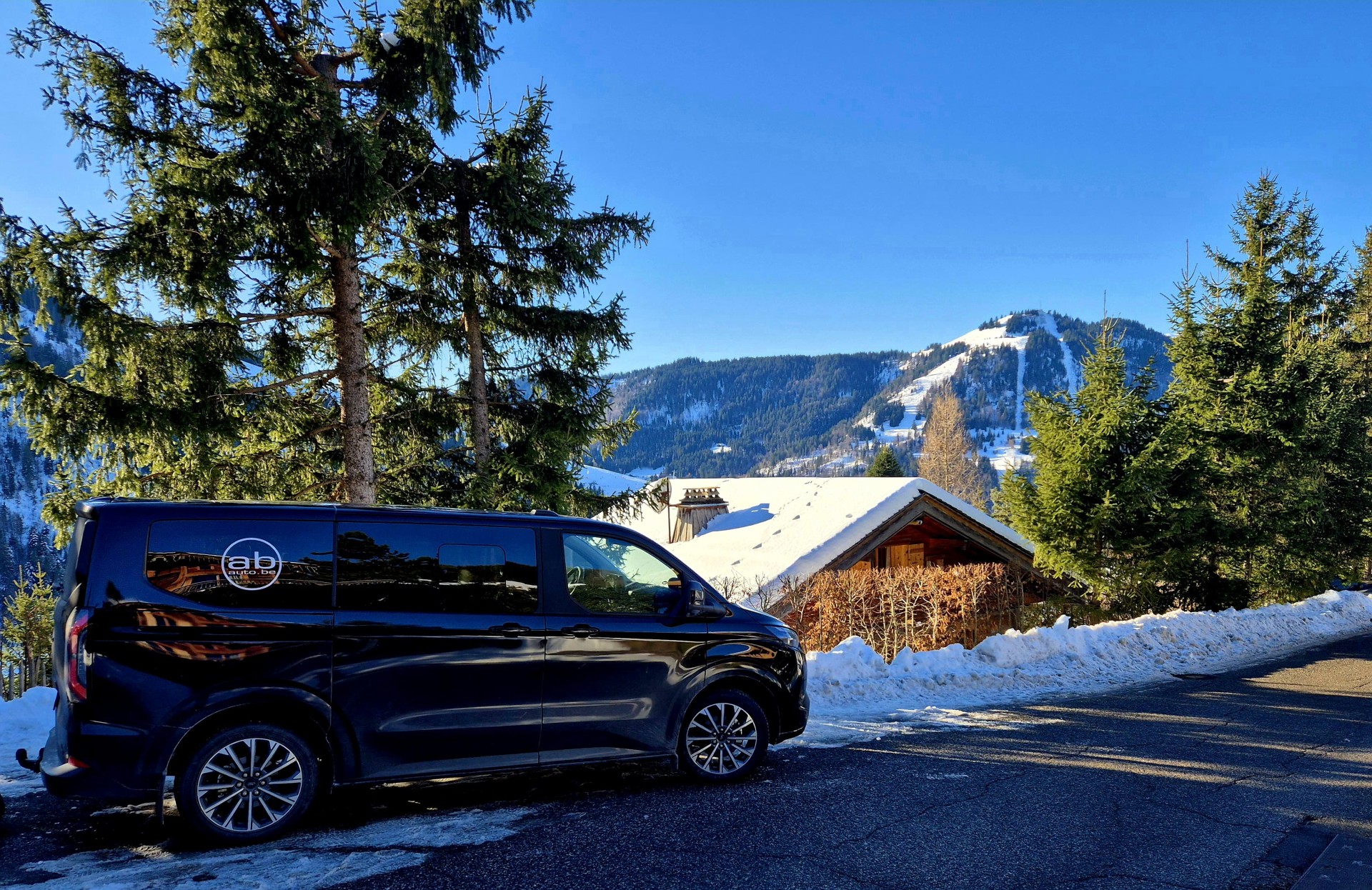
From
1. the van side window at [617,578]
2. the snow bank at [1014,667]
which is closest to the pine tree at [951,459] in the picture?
the snow bank at [1014,667]

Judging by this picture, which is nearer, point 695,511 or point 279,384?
point 279,384

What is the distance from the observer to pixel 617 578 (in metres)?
6.02

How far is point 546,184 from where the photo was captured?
1160 centimetres

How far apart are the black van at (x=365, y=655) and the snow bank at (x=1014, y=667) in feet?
7.49

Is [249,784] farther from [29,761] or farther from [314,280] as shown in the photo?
[314,280]

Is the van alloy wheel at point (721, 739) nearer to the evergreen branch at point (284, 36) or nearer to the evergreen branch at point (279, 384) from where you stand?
the evergreen branch at point (279, 384)

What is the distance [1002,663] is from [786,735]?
5.66 meters

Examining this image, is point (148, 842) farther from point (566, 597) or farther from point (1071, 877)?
point (1071, 877)

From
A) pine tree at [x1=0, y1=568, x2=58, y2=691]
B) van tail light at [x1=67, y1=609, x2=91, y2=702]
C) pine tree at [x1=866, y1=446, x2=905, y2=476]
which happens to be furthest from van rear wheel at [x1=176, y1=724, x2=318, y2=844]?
pine tree at [x1=866, y1=446, x2=905, y2=476]

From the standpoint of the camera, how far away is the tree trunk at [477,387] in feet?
40.7

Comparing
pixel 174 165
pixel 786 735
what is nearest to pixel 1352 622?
pixel 786 735

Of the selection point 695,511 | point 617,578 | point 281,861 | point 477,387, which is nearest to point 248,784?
point 281,861

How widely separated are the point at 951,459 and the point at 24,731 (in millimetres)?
52117

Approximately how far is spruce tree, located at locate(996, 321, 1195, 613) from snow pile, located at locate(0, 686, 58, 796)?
1611cm
